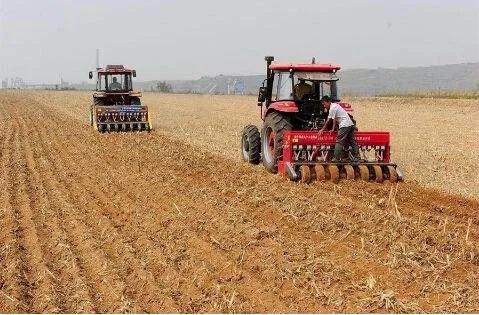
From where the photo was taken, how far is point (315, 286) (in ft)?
15.4

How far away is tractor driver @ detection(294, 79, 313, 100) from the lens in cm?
996

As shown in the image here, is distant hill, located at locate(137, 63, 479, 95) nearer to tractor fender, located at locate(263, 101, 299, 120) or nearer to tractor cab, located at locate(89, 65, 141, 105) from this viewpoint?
tractor cab, located at locate(89, 65, 141, 105)

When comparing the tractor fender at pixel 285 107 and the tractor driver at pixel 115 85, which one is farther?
the tractor driver at pixel 115 85

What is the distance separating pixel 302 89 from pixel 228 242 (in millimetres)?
4680

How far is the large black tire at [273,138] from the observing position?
9.61m

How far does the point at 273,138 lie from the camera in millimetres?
10195

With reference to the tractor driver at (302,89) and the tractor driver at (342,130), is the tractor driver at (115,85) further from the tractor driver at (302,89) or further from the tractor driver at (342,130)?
the tractor driver at (342,130)

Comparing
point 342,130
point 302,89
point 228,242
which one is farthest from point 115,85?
point 228,242

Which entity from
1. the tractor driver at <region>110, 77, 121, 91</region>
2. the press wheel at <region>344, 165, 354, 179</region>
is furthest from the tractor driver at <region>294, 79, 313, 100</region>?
the tractor driver at <region>110, 77, 121, 91</region>

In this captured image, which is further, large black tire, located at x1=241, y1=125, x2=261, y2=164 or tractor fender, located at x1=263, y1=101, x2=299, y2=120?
large black tire, located at x1=241, y1=125, x2=261, y2=164

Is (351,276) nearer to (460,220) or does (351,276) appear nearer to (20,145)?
(460,220)

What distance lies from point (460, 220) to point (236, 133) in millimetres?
12201

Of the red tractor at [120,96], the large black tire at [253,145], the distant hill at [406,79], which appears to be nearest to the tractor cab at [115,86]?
the red tractor at [120,96]

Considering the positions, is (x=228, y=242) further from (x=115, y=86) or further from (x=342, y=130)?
(x=115, y=86)
